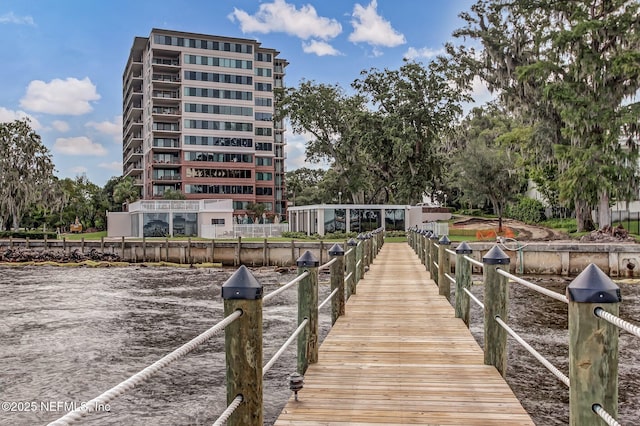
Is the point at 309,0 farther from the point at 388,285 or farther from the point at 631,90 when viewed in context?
the point at 388,285

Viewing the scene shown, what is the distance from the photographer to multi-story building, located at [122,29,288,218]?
75.3 m

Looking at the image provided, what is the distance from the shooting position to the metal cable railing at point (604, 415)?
9.18 feet

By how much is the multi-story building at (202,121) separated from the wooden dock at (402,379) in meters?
69.1

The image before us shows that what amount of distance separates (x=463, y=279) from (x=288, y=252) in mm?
28071

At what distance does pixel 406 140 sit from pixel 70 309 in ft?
108

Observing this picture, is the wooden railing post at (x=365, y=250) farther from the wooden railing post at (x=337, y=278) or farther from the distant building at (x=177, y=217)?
the distant building at (x=177, y=217)

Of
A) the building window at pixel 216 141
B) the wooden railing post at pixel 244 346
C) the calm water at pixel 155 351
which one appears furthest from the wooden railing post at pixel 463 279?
the building window at pixel 216 141

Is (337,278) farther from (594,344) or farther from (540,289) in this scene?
(594,344)

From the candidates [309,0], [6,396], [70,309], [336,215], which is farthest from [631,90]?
[309,0]

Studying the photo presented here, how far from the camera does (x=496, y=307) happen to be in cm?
557

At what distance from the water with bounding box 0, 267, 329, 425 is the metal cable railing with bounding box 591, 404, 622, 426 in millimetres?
7273

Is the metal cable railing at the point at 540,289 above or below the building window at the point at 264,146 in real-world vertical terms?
below

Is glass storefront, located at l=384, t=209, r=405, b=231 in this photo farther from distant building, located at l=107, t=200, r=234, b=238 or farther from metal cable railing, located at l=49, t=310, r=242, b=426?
metal cable railing, located at l=49, t=310, r=242, b=426

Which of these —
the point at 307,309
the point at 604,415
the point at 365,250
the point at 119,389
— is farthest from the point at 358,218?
the point at 119,389
